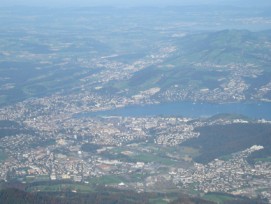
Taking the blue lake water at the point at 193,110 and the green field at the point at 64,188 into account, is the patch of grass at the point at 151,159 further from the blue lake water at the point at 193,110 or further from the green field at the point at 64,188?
the blue lake water at the point at 193,110

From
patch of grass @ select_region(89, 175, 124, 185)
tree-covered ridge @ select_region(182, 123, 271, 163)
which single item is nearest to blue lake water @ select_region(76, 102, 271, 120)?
tree-covered ridge @ select_region(182, 123, 271, 163)

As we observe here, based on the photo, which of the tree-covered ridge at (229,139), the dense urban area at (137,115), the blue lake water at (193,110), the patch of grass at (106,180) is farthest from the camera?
the blue lake water at (193,110)

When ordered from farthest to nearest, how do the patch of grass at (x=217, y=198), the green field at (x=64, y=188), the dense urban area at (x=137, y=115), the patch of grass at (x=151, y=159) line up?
the patch of grass at (x=151, y=159) < the dense urban area at (x=137, y=115) < the green field at (x=64, y=188) < the patch of grass at (x=217, y=198)

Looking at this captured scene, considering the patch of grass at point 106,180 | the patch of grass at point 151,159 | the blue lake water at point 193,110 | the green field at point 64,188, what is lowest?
the blue lake water at point 193,110

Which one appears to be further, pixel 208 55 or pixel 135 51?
pixel 135 51

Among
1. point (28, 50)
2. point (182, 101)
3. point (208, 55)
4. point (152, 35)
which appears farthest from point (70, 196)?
point (152, 35)

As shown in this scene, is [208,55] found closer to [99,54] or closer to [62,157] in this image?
[99,54]

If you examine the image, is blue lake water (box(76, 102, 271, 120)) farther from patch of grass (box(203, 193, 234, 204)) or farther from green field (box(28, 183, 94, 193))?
patch of grass (box(203, 193, 234, 204))

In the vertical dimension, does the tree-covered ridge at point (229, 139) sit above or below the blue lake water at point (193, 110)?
above

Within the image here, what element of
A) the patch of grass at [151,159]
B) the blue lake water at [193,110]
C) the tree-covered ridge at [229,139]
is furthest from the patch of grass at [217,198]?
the blue lake water at [193,110]
